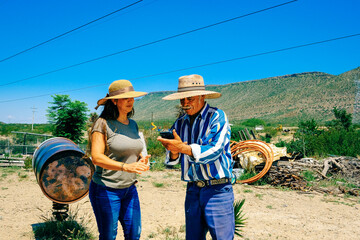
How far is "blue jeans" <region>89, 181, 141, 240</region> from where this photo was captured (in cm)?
251

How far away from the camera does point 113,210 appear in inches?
99.0

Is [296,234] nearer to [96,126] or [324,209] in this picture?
[324,209]

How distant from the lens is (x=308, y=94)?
78.2 metres

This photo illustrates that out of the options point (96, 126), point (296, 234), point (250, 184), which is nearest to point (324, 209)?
point (296, 234)

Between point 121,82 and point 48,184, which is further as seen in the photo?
point 48,184

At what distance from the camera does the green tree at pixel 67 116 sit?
1438 centimetres

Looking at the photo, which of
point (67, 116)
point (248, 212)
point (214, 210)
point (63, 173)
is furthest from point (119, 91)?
point (67, 116)

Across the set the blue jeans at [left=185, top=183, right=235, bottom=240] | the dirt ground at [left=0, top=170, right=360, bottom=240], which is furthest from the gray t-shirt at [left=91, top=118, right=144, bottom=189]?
the dirt ground at [left=0, top=170, right=360, bottom=240]

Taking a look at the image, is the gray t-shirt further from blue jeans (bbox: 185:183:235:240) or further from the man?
blue jeans (bbox: 185:183:235:240)

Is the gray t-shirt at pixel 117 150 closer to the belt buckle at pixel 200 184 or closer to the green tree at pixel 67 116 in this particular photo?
the belt buckle at pixel 200 184

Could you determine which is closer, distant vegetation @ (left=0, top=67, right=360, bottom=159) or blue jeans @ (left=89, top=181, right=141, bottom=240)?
blue jeans @ (left=89, top=181, right=141, bottom=240)

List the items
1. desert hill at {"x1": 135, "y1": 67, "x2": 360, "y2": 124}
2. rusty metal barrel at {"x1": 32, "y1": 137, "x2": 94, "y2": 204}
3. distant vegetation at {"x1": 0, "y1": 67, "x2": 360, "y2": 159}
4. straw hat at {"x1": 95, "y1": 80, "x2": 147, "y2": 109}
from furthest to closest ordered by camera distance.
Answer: desert hill at {"x1": 135, "y1": 67, "x2": 360, "y2": 124} < distant vegetation at {"x1": 0, "y1": 67, "x2": 360, "y2": 159} < rusty metal barrel at {"x1": 32, "y1": 137, "x2": 94, "y2": 204} < straw hat at {"x1": 95, "y1": 80, "x2": 147, "y2": 109}

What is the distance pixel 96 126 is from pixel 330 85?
85338mm

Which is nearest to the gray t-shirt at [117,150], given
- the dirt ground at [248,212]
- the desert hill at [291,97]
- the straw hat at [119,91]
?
the straw hat at [119,91]
